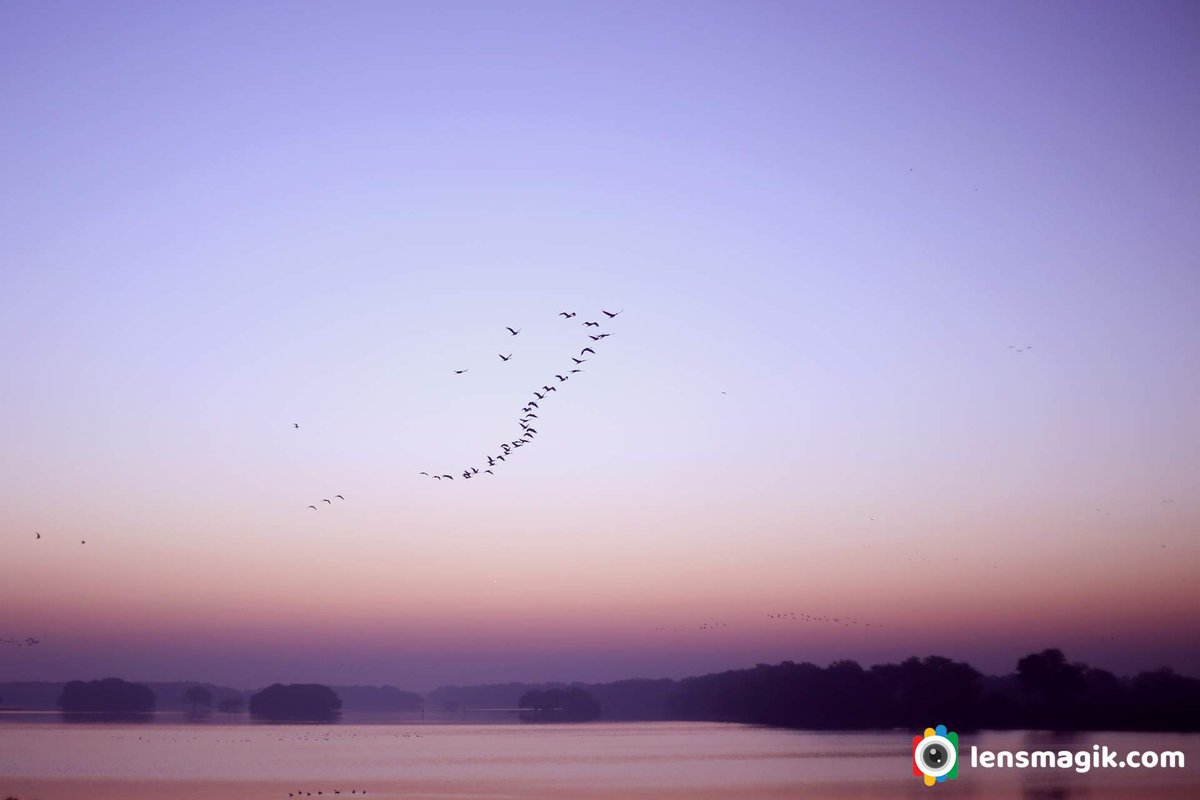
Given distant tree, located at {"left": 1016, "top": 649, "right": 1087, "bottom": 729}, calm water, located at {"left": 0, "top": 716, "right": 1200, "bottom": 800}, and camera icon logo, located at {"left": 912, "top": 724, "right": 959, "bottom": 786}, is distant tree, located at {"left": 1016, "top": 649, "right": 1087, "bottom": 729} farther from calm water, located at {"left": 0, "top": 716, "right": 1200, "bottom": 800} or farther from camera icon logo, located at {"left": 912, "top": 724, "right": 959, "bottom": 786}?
camera icon logo, located at {"left": 912, "top": 724, "right": 959, "bottom": 786}

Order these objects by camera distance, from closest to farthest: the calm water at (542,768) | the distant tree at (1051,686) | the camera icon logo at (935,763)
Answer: the calm water at (542,768)
the camera icon logo at (935,763)
the distant tree at (1051,686)

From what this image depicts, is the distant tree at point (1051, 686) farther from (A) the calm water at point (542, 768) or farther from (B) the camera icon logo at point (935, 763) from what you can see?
(B) the camera icon logo at point (935, 763)

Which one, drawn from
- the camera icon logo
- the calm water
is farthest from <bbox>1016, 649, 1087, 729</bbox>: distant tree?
the camera icon logo

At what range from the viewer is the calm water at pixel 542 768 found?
153 ft

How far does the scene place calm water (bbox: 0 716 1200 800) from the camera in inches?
1831

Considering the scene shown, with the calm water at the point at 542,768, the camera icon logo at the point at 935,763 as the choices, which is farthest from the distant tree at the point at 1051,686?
the camera icon logo at the point at 935,763

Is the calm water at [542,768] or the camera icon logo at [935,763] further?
the camera icon logo at [935,763]

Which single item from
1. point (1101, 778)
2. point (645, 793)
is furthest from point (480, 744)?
point (1101, 778)

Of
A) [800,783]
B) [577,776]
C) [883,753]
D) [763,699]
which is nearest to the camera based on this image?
[800,783]

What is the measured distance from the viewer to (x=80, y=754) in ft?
226

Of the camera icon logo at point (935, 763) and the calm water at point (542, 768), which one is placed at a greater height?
the camera icon logo at point (935, 763)

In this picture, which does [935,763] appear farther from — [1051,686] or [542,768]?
[1051,686]

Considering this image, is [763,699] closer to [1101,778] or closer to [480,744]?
[480,744]

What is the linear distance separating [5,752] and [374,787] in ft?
115
